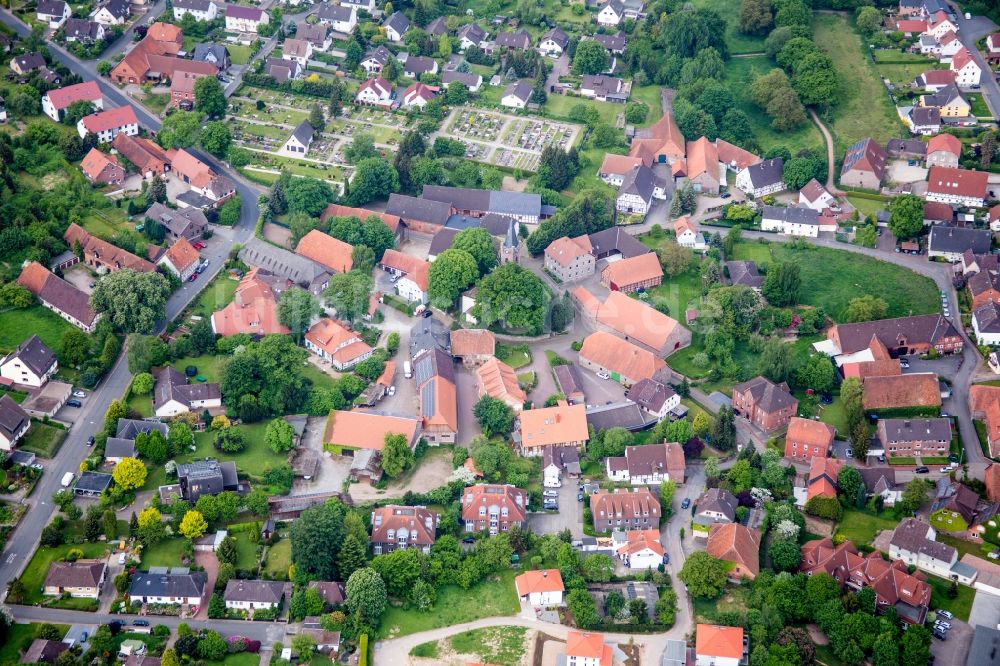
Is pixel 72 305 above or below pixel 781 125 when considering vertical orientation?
above

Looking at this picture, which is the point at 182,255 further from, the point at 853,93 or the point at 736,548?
the point at 853,93

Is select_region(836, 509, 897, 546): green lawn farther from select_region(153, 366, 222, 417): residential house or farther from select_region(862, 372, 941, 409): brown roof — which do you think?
select_region(153, 366, 222, 417): residential house

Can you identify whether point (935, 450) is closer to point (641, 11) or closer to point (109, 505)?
point (109, 505)

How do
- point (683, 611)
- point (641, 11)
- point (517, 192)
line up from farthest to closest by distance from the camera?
1. point (641, 11)
2. point (517, 192)
3. point (683, 611)

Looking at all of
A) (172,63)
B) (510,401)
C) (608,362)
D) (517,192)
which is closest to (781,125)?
(517,192)

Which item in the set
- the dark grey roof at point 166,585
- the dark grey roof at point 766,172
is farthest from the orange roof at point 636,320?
the dark grey roof at point 166,585

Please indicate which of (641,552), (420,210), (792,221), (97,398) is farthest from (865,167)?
(97,398)
